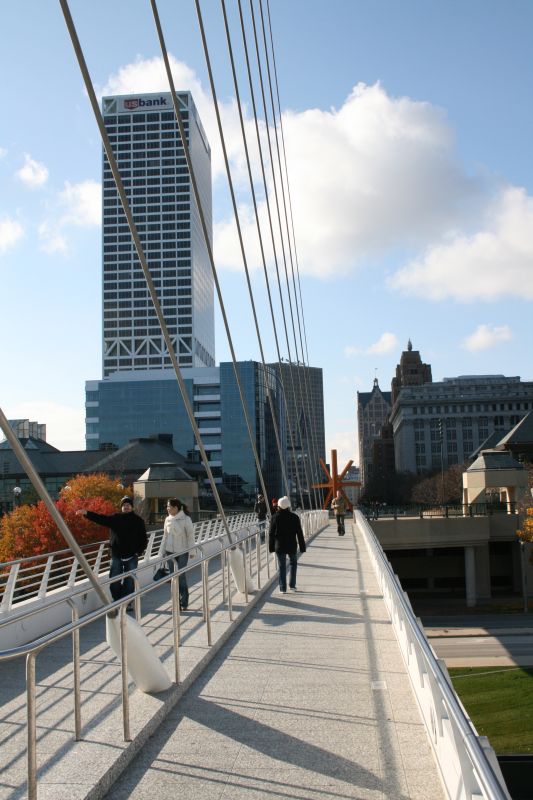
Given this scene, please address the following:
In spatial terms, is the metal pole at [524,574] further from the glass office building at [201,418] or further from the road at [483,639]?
the glass office building at [201,418]

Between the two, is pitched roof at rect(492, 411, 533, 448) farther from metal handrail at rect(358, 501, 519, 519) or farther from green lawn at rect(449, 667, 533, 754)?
green lawn at rect(449, 667, 533, 754)

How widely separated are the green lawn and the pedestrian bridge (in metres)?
12.3

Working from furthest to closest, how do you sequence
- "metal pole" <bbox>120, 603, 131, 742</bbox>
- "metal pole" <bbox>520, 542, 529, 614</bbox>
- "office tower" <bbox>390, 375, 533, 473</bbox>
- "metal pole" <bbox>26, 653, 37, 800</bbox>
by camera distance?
"office tower" <bbox>390, 375, 533, 473</bbox> < "metal pole" <bbox>520, 542, 529, 614</bbox> < "metal pole" <bbox>120, 603, 131, 742</bbox> < "metal pole" <bbox>26, 653, 37, 800</bbox>

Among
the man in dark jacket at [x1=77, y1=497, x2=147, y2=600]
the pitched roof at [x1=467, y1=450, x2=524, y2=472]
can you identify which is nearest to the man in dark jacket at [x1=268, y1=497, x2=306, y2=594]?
the man in dark jacket at [x1=77, y1=497, x2=147, y2=600]

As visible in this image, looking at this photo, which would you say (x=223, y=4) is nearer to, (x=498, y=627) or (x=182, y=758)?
(x=182, y=758)

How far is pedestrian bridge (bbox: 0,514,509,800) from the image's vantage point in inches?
177

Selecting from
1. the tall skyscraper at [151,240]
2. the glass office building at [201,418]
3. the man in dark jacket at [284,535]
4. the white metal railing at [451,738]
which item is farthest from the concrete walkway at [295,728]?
the tall skyscraper at [151,240]

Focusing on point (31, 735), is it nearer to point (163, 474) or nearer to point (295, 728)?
point (295, 728)

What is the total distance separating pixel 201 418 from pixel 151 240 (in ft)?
194

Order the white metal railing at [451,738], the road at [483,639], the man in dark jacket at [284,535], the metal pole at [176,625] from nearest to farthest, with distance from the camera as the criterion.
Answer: the white metal railing at [451,738]
the metal pole at [176,625]
the man in dark jacket at [284,535]
the road at [483,639]

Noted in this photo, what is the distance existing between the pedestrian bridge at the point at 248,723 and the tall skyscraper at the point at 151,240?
167903 millimetres

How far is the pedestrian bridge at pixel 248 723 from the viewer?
4484 millimetres

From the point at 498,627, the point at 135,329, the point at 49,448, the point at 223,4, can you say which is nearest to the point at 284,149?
the point at 223,4

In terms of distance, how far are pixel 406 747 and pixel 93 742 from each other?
6.20 feet
